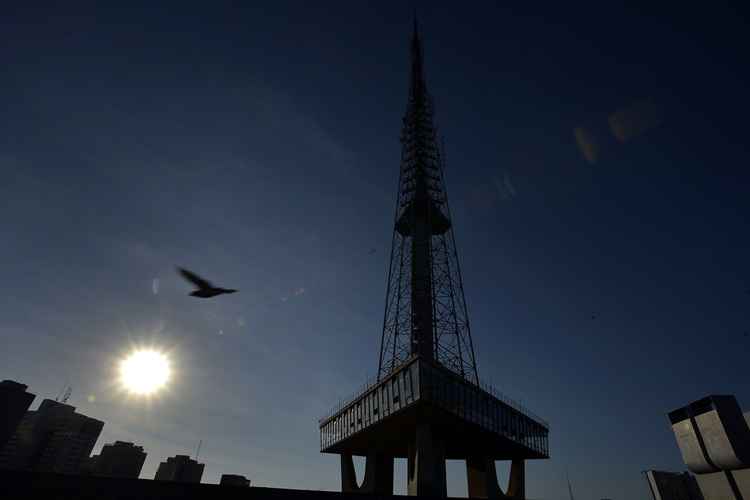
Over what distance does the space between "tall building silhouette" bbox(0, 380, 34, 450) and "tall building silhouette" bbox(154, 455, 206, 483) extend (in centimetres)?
12199

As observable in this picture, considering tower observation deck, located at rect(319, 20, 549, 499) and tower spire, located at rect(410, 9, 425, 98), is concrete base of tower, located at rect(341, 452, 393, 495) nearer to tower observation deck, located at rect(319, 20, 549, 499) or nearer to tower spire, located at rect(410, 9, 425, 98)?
tower observation deck, located at rect(319, 20, 549, 499)

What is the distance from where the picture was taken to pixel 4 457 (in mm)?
188500

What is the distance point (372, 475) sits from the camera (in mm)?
51094

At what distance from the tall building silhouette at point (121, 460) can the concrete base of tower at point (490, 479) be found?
145177mm

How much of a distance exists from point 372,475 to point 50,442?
212m

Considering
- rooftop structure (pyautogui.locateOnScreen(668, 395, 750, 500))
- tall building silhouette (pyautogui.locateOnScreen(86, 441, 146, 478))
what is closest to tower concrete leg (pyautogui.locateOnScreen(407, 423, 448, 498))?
rooftop structure (pyautogui.locateOnScreen(668, 395, 750, 500))

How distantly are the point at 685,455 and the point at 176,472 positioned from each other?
564 ft

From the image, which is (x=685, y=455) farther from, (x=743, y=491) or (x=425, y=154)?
(x=425, y=154)

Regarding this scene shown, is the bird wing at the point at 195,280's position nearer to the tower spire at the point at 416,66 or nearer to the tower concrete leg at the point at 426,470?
the tower concrete leg at the point at 426,470

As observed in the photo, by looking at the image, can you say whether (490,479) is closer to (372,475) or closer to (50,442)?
(372,475)

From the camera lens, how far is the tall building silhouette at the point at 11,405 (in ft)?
134

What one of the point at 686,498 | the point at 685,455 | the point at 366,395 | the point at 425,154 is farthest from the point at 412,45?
the point at 686,498

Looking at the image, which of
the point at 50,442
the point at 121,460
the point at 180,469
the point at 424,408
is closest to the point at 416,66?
the point at 424,408

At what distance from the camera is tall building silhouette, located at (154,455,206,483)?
14662 centimetres
